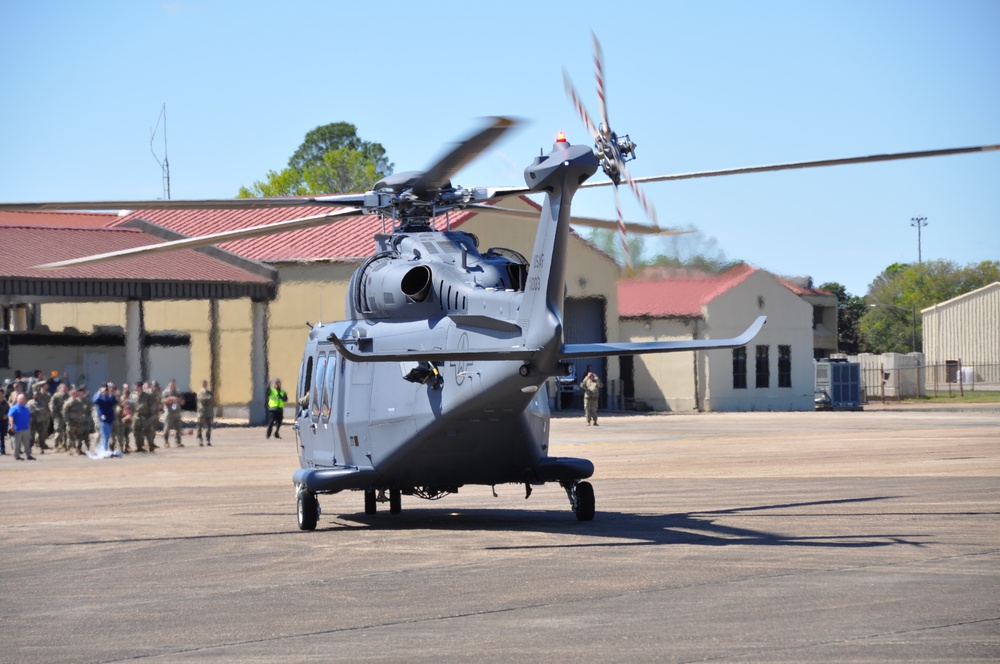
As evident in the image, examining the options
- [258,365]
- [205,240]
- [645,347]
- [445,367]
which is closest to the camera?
[645,347]

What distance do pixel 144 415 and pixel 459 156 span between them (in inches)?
902

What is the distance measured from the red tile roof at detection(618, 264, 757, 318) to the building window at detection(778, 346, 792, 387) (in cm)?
424

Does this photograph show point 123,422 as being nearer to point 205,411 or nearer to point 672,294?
point 205,411

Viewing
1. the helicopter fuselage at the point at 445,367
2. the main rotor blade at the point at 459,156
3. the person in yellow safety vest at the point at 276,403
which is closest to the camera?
the main rotor blade at the point at 459,156

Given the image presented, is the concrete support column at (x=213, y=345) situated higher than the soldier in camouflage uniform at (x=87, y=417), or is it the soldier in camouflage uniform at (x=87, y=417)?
the concrete support column at (x=213, y=345)

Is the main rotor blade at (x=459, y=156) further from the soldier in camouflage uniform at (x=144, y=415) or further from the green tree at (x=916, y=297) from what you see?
the green tree at (x=916, y=297)

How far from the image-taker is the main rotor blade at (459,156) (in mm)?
11500

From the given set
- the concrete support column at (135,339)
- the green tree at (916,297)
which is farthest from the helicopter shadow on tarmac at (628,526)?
the green tree at (916,297)

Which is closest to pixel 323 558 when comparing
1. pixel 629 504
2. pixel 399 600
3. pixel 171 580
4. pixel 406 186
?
pixel 171 580

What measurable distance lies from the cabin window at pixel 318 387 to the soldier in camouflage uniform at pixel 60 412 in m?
18.8

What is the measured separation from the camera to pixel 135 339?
41.5 metres

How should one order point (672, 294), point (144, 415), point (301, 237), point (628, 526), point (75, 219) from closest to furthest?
point (628, 526), point (144, 415), point (301, 237), point (672, 294), point (75, 219)

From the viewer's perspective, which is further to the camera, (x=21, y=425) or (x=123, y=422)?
(x=123, y=422)

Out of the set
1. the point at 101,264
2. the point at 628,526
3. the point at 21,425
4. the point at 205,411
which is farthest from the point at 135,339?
the point at 628,526
